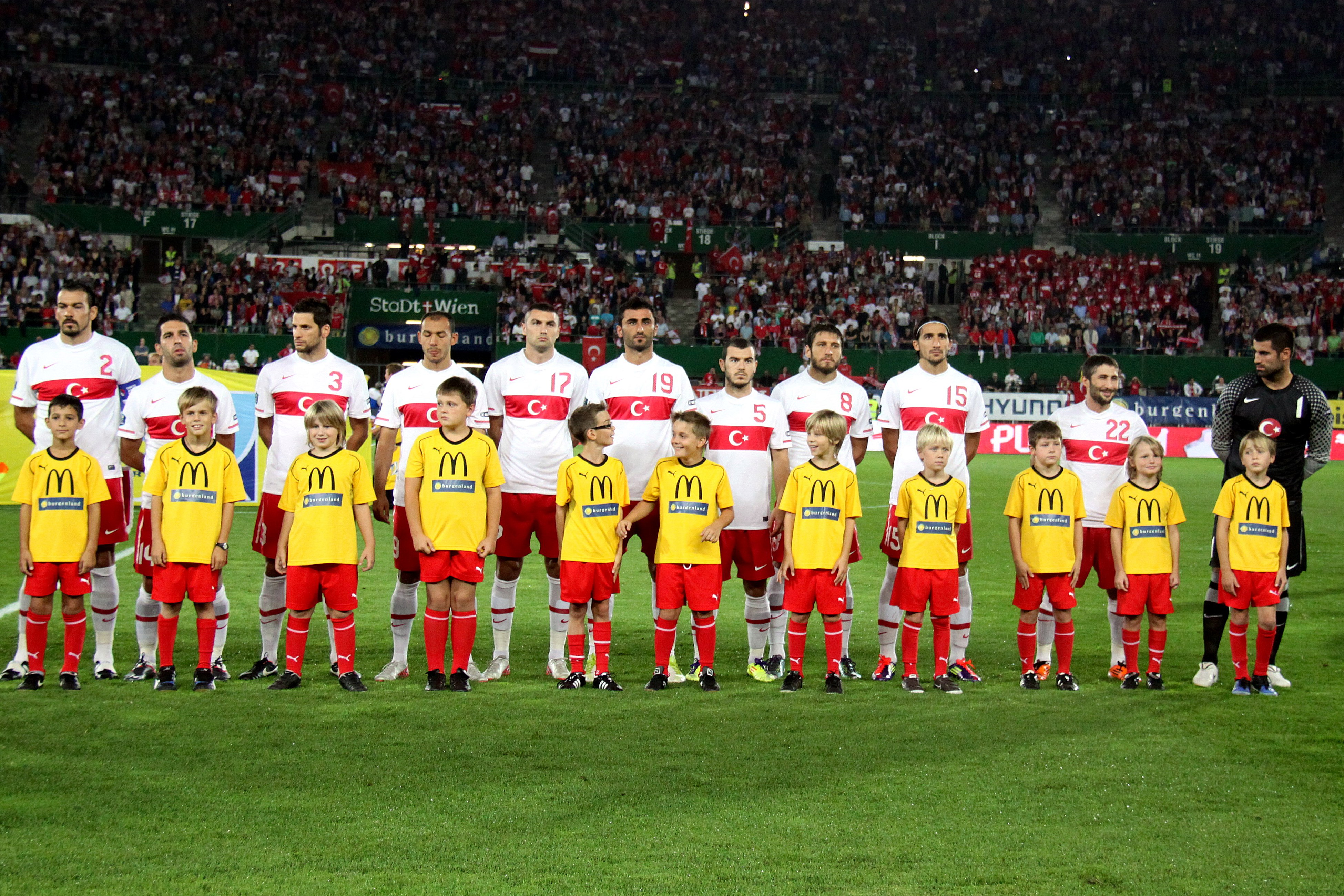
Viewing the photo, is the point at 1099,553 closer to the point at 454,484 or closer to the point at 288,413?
the point at 454,484

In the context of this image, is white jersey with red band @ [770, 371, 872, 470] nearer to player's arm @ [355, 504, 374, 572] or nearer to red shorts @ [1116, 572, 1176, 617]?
red shorts @ [1116, 572, 1176, 617]

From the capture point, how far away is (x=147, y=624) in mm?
7289

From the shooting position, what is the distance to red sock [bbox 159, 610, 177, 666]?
696 centimetres

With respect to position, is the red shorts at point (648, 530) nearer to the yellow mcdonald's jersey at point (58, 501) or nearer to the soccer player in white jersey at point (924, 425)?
the soccer player in white jersey at point (924, 425)

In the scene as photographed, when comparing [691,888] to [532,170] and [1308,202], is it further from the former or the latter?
[1308,202]

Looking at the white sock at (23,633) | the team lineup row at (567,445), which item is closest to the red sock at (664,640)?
the team lineup row at (567,445)

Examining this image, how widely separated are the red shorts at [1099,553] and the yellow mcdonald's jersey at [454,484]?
3810 millimetres

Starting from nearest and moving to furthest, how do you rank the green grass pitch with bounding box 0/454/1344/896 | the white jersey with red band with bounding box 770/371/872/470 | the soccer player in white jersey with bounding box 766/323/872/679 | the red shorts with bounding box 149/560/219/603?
1. the green grass pitch with bounding box 0/454/1344/896
2. the red shorts with bounding box 149/560/219/603
3. the soccer player in white jersey with bounding box 766/323/872/679
4. the white jersey with red band with bounding box 770/371/872/470

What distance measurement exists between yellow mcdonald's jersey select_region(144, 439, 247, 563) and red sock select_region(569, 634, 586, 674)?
2.13 meters

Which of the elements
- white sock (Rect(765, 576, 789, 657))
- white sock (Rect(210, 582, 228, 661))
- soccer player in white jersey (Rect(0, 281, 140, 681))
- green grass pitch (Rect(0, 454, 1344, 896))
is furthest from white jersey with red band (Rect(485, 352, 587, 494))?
soccer player in white jersey (Rect(0, 281, 140, 681))

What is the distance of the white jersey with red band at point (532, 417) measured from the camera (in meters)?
7.63

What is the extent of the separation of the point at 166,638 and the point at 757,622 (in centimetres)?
357

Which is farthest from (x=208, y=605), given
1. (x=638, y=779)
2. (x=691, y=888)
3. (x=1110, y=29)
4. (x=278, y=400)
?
(x=1110, y=29)

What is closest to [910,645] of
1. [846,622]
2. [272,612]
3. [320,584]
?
[846,622]
